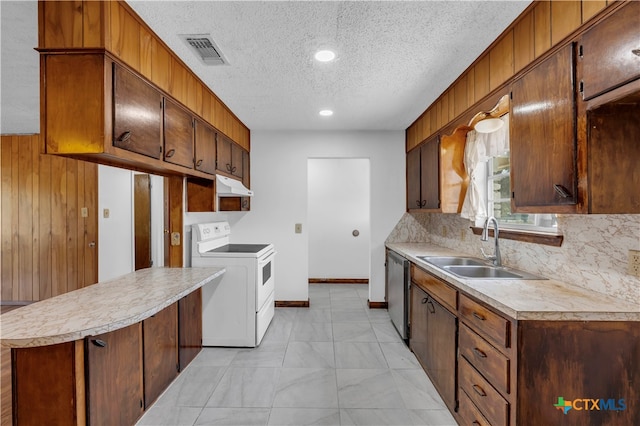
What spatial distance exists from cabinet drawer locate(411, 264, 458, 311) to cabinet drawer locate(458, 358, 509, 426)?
348 millimetres

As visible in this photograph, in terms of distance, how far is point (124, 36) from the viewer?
5.16ft

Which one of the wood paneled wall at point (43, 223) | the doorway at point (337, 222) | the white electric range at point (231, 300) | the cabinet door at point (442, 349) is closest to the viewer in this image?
the cabinet door at point (442, 349)

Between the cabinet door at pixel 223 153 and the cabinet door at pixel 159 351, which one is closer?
the cabinet door at pixel 159 351

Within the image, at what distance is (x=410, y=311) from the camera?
281 centimetres

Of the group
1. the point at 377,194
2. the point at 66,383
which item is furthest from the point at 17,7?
the point at 377,194

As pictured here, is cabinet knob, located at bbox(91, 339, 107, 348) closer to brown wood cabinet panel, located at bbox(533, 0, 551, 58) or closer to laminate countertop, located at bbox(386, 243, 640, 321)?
laminate countertop, located at bbox(386, 243, 640, 321)

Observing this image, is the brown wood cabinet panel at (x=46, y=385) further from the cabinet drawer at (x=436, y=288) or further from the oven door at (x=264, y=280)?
the cabinet drawer at (x=436, y=288)

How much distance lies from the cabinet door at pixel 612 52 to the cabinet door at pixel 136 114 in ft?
7.25

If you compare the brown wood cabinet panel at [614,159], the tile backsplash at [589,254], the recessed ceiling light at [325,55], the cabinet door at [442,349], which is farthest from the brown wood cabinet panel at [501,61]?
the cabinet door at [442,349]

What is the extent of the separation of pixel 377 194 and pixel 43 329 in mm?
3479

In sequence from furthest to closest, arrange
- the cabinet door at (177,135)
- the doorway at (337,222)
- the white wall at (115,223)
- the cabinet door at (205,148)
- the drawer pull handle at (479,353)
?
the doorway at (337,222) → the white wall at (115,223) → the cabinet door at (205,148) → the cabinet door at (177,135) → the drawer pull handle at (479,353)

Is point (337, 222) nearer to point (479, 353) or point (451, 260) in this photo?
point (451, 260)

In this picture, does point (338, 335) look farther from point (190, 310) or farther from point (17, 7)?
point (17, 7)

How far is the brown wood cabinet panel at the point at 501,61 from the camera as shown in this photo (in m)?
1.72
